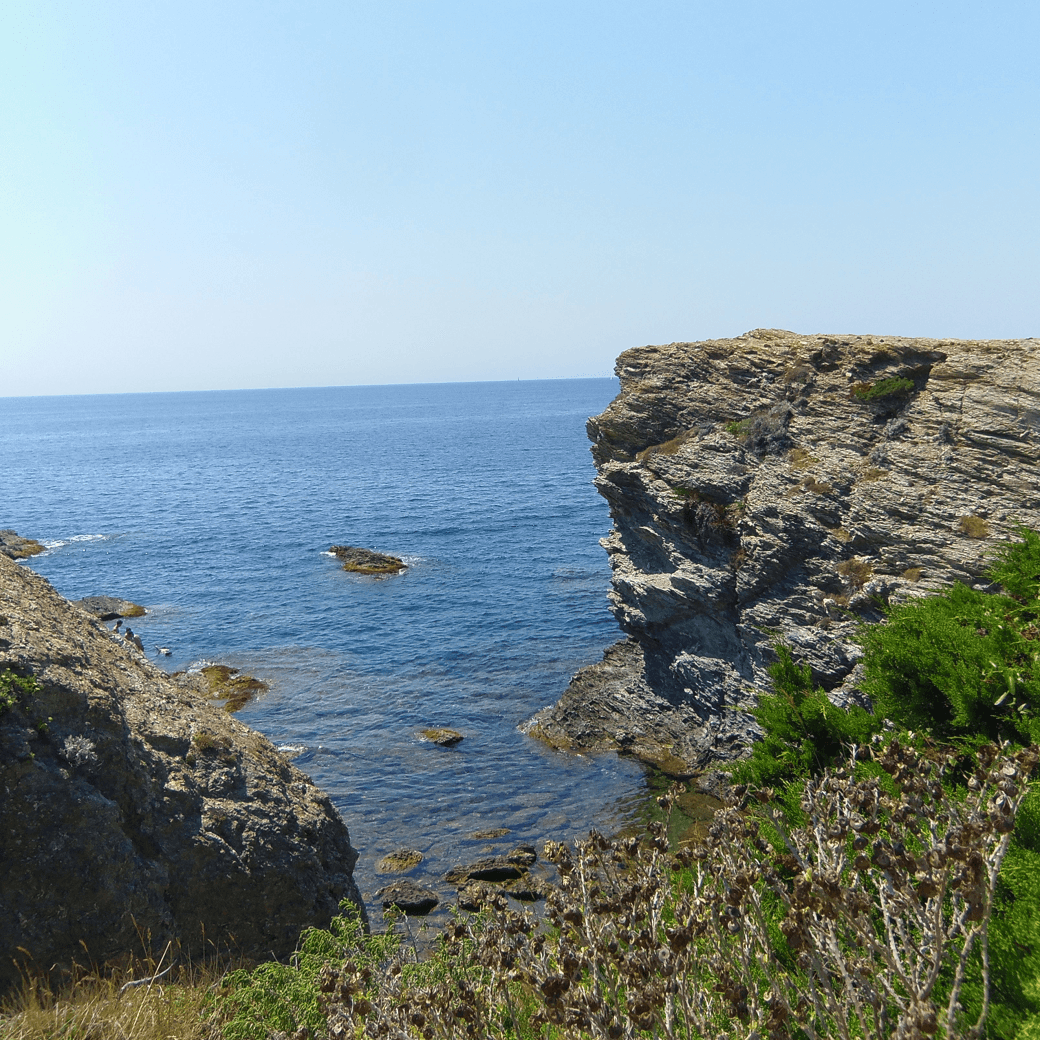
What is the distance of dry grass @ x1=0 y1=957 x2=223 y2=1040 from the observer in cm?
770

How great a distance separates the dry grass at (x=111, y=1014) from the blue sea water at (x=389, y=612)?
13947mm

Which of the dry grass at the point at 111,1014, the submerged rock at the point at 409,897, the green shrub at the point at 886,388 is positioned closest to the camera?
the dry grass at the point at 111,1014

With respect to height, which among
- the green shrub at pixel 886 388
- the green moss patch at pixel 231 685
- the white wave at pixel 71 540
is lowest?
the green moss patch at pixel 231 685

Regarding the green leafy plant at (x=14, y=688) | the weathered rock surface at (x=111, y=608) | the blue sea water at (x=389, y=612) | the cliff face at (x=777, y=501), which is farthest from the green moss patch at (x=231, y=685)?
the green leafy plant at (x=14, y=688)

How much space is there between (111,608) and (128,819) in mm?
42447

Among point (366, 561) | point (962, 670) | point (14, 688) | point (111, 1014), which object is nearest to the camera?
point (111, 1014)

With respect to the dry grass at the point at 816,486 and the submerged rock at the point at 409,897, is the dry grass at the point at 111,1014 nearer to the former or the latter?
the submerged rock at the point at 409,897

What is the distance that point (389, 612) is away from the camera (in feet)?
160

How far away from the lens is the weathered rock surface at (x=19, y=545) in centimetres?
6459

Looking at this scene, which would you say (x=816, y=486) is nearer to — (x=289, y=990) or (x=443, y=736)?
(x=443, y=736)

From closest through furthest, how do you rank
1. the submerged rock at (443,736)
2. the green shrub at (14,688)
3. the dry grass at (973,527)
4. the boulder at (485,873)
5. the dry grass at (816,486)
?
1. the green shrub at (14,688)
2. the dry grass at (973,527)
3. the boulder at (485,873)
4. the dry grass at (816,486)
5. the submerged rock at (443,736)

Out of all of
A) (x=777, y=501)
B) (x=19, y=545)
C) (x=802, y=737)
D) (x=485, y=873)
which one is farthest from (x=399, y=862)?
(x=19, y=545)

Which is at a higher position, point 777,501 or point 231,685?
point 777,501

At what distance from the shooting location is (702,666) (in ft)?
92.3
